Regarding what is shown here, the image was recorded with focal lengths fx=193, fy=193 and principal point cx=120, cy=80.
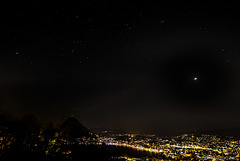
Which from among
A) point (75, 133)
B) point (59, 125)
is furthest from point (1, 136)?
point (75, 133)

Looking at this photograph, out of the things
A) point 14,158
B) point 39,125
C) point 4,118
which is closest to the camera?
point 14,158

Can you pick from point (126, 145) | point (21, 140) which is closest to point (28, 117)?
point (21, 140)

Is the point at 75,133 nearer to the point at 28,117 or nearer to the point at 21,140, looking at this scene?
the point at 28,117

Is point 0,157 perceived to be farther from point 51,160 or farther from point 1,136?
point 51,160

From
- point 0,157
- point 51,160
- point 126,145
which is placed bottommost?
point 126,145

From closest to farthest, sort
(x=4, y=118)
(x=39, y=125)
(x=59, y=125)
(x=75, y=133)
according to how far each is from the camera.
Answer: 1. (x=59, y=125)
2. (x=4, y=118)
3. (x=39, y=125)
4. (x=75, y=133)

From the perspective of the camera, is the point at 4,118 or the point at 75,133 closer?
the point at 4,118

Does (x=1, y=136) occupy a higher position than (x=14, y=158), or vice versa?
(x=1, y=136)

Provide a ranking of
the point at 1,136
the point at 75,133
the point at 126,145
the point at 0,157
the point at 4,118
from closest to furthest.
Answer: the point at 0,157, the point at 1,136, the point at 4,118, the point at 126,145, the point at 75,133

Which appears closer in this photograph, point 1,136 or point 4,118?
point 1,136
